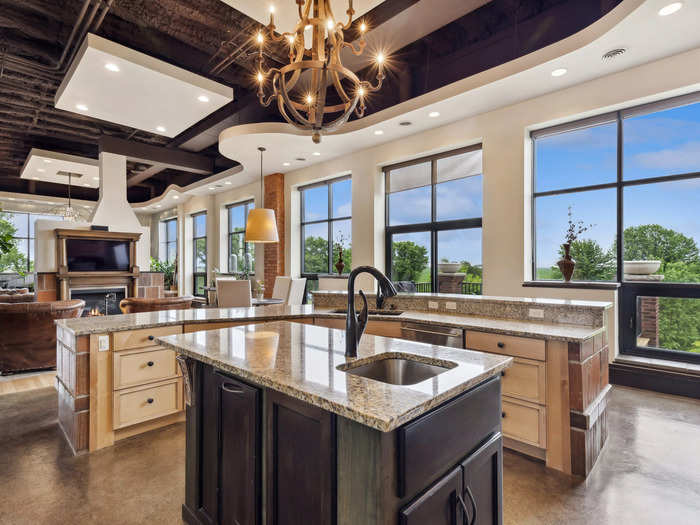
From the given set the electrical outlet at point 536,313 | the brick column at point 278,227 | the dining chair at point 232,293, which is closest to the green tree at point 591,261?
the electrical outlet at point 536,313

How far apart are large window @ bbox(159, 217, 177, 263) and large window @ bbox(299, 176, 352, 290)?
6.22m

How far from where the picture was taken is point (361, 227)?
620 centimetres

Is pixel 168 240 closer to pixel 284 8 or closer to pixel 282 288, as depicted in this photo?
pixel 282 288

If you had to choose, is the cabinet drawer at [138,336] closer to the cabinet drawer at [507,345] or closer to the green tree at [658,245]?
the cabinet drawer at [507,345]

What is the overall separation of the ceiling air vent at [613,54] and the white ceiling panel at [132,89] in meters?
3.93

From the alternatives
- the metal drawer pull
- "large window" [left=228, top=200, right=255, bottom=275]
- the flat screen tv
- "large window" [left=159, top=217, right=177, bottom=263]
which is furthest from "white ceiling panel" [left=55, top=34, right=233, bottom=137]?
"large window" [left=159, top=217, right=177, bottom=263]

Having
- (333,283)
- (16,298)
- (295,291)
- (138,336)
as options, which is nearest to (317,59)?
(138,336)

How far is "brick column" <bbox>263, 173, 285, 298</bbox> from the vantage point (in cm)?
770

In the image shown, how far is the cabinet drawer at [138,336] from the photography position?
2473mm

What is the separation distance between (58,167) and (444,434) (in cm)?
907

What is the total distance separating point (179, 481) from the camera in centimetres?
212

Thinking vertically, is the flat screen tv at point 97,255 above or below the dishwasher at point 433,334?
above

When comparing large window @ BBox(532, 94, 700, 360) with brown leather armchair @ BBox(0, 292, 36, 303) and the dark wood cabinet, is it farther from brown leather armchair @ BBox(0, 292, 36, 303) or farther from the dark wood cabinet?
brown leather armchair @ BBox(0, 292, 36, 303)

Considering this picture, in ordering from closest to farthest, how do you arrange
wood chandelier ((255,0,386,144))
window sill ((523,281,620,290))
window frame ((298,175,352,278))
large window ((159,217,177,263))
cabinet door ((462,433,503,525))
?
cabinet door ((462,433,503,525)), wood chandelier ((255,0,386,144)), window sill ((523,281,620,290)), window frame ((298,175,352,278)), large window ((159,217,177,263))
